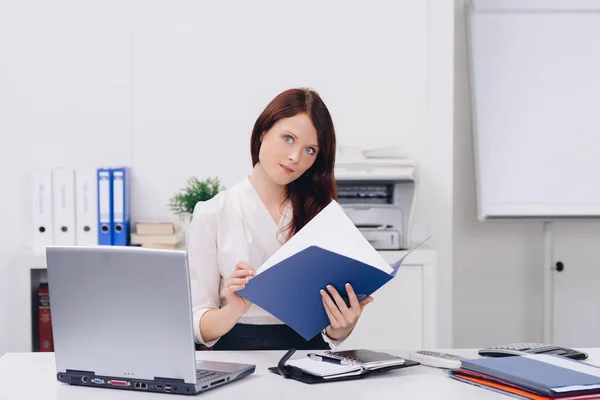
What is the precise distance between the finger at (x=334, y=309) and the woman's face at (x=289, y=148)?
0.41m

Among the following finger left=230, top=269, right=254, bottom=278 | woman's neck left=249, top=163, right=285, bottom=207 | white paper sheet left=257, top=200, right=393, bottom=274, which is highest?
woman's neck left=249, top=163, right=285, bottom=207

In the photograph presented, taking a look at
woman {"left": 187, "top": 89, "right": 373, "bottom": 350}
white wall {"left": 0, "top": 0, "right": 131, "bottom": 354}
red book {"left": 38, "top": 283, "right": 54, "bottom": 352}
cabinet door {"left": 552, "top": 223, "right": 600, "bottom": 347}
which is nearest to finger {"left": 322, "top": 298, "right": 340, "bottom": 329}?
woman {"left": 187, "top": 89, "right": 373, "bottom": 350}

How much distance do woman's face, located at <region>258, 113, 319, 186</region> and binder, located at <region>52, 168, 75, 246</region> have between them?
150 cm

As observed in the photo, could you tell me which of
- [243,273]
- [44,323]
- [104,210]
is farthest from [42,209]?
[243,273]

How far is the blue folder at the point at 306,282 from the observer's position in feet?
4.98

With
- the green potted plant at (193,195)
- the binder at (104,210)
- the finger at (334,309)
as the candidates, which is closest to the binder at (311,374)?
the finger at (334,309)

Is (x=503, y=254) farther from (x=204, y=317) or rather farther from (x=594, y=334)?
(x=204, y=317)

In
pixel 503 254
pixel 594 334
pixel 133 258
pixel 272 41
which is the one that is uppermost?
pixel 272 41

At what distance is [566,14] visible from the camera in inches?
141

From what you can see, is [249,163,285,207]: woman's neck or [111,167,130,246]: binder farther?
[111,167,130,246]: binder

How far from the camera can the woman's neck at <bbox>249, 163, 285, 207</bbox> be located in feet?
6.75

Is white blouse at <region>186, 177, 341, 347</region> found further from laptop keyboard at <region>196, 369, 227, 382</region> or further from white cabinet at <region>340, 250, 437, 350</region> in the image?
white cabinet at <region>340, 250, 437, 350</region>

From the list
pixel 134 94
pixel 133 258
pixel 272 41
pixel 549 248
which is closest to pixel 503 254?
pixel 549 248

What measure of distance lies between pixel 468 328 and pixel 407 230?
931 mm
